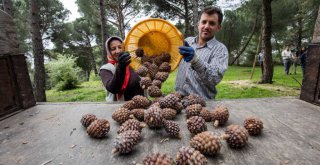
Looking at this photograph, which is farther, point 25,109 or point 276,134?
point 25,109

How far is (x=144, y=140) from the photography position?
1.56 m

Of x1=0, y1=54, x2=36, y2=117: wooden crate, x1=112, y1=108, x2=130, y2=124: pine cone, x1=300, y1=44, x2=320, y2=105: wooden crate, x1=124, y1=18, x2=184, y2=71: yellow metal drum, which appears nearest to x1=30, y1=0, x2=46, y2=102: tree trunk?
x1=124, y1=18, x2=184, y2=71: yellow metal drum

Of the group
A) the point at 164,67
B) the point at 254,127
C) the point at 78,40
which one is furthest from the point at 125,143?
the point at 78,40

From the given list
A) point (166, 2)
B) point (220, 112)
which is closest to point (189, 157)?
point (220, 112)

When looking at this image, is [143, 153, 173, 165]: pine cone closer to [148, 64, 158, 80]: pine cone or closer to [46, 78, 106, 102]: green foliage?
[148, 64, 158, 80]: pine cone

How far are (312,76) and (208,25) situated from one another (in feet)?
4.91

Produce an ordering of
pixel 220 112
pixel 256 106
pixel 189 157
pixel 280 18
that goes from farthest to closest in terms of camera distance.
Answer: pixel 280 18
pixel 256 106
pixel 220 112
pixel 189 157

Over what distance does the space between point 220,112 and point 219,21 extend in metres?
1.91

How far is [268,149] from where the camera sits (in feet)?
4.51

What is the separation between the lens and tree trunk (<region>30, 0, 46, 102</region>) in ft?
21.0

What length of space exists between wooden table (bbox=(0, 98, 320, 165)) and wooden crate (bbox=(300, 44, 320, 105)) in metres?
0.10

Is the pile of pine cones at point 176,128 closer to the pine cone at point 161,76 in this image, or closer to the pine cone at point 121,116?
the pine cone at point 121,116

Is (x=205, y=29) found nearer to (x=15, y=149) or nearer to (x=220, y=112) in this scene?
(x=220, y=112)

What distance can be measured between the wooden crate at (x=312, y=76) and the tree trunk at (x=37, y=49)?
23.0 feet
